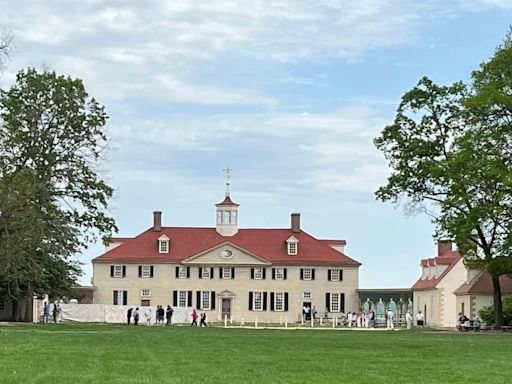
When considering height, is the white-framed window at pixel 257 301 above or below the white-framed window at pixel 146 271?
below

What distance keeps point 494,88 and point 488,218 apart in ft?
18.5

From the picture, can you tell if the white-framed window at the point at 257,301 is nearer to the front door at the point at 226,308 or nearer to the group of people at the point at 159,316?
the front door at the point at 226,308

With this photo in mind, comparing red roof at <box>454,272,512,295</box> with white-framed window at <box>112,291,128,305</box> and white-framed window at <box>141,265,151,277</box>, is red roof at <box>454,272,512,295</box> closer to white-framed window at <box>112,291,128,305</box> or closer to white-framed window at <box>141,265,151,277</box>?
white-framed window at <box>141,265,151,277</box>

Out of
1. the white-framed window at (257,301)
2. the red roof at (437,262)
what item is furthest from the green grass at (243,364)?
the white-framed window at (257,301)

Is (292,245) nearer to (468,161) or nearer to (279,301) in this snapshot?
(279,301)

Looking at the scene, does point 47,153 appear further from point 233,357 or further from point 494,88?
point 233,357

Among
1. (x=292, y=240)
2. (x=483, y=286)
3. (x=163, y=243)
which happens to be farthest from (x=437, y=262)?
(x=163, y=243)

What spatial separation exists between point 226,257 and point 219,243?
1428 mm

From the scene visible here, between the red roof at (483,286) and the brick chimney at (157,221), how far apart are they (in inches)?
1434

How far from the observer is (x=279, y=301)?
3903 inches

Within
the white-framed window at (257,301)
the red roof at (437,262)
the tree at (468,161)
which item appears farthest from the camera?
the white-framed window at (257,301)

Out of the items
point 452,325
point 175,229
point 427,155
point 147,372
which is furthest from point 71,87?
point 175,229

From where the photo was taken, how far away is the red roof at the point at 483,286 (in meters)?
72.3

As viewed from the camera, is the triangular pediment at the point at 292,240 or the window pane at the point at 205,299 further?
the triangular pediment at the point at 292,240
